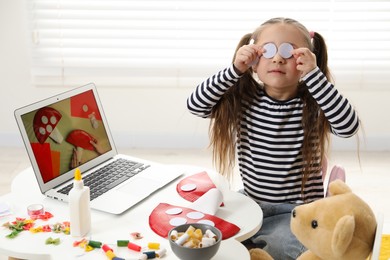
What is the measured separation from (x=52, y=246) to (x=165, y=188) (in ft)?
1.33

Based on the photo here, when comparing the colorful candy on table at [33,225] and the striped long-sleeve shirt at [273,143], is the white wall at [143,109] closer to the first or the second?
the striped long-sleeve shirt at [273,143]

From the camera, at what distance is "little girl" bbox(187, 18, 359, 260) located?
1.82 m

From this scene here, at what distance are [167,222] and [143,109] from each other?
209cm

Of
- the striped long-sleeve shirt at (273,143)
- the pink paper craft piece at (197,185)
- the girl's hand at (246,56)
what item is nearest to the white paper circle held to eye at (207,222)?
the pink paper craft piece at (197,185)

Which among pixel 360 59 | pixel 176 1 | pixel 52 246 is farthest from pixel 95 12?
pixel 52 246

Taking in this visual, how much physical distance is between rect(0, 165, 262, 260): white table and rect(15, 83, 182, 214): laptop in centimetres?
3

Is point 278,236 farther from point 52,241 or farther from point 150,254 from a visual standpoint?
point 52,241

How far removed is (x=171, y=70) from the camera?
3498mm

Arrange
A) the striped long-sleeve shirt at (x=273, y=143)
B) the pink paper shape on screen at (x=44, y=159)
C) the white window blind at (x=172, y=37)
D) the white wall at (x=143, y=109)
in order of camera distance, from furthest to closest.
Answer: the white wall at (x=143, y=109)
the white window blind at (x=172, y=37)
the striped long-sleeve shirt at (x=273, y=143)
the pink paper shape on screen at (x=44, y=159)

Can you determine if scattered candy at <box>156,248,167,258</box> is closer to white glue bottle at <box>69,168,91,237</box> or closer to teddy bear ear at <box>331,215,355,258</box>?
white glue bottle at <box>69,168,91,237</box>

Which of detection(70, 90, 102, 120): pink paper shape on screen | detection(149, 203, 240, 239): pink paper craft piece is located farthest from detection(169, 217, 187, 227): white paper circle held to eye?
detection(70, 90, 102, 120): pink paper shape on screen

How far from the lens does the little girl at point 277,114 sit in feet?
5.98

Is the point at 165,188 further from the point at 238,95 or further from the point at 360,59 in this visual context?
the point at 360,59

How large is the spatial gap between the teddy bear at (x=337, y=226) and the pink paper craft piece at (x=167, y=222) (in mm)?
149
